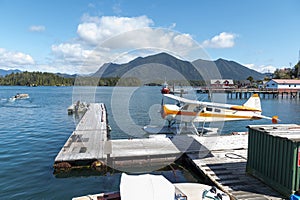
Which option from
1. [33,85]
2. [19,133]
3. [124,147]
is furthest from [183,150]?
[33,85]

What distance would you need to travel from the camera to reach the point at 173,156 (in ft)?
35.9

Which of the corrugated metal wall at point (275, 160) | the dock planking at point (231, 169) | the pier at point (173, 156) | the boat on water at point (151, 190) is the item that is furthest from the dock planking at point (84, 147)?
the corrugated metal wall at point (275, 160)

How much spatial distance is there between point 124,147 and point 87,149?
6.11 ft

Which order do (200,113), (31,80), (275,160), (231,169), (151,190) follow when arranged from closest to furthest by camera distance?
(151,190)
(275,160)
(231,169)
(200,113)
(31,80)

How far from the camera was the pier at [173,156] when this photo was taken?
7.84m

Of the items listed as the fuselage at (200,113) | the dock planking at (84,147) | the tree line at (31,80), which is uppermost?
the tree line at (31,80)

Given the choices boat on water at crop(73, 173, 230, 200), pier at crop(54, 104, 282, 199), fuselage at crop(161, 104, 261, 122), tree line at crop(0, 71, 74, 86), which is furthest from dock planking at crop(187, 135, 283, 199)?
tree line at crop(0, 71, 74, 86)

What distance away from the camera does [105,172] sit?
33.5ft

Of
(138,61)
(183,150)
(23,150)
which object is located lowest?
(23,150)

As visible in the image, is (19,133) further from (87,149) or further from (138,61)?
(138,61)

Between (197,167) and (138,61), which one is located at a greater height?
(138,61)

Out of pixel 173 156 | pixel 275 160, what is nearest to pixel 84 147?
pixel 173 156

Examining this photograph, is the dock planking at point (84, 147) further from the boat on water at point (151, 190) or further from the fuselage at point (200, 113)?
the boat on water at point (151, 190)

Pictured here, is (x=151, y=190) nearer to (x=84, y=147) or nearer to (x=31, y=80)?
(x=84, y=147)
